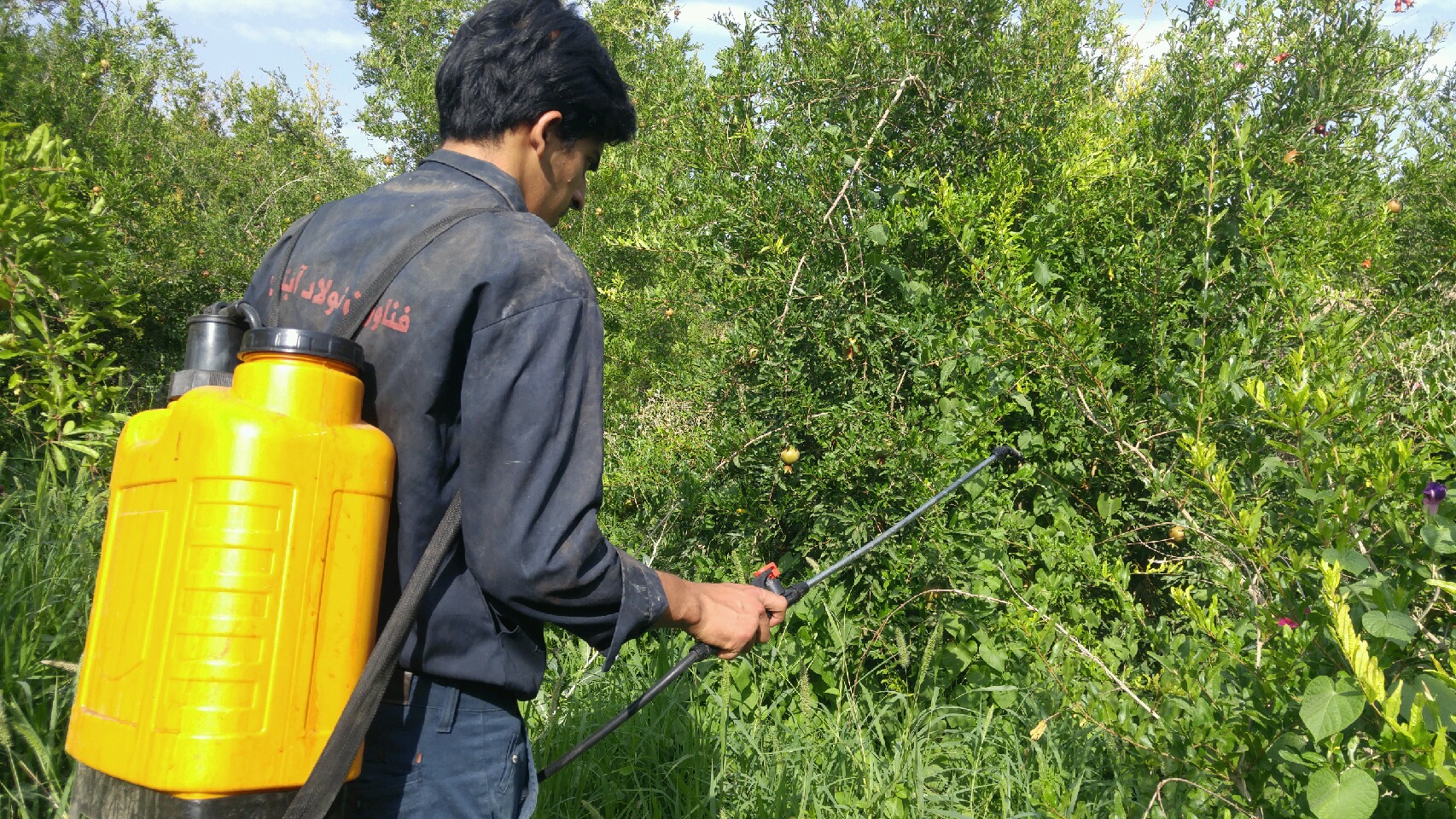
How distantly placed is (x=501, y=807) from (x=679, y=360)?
8.26 feet

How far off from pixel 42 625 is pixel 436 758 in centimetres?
215

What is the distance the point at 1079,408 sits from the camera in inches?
125

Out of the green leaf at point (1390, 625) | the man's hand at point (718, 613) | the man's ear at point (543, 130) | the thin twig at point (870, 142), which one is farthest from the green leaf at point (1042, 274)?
the man's ear at point (543, 130)

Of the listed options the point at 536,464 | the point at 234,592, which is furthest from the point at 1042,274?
the point at 234,592

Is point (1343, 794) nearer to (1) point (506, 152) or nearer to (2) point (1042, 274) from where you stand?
(1) point (506, 152)

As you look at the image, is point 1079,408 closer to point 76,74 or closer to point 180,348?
point 180,348

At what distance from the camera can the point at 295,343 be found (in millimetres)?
1300

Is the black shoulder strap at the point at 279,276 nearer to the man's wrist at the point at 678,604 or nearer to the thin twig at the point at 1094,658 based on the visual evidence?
the man's wrist at the point at 678,604

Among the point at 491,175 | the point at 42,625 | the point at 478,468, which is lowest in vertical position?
the point at 42,625

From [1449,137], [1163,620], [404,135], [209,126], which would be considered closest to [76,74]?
[404,135]

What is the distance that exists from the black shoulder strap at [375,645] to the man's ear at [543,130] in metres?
0.25

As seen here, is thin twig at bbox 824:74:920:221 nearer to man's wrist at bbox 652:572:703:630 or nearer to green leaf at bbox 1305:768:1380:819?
man's wrist at bbox 652:572:703:630

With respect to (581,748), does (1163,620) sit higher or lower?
higher

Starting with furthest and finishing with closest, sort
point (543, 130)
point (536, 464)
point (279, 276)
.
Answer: point (543, 130)
point (279, 276)
point (536, 464)
